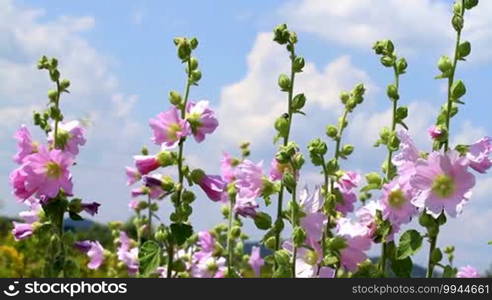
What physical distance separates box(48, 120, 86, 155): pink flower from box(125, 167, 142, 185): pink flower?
0.73 m

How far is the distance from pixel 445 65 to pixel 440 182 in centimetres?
41

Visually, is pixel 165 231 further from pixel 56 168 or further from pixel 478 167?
pixel 478 167

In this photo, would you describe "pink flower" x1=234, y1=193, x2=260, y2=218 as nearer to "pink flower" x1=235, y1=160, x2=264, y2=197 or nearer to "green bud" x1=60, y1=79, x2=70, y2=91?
"pink flower" x1=235, y1=160, x2=264, y2=197

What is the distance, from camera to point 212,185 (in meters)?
3.13

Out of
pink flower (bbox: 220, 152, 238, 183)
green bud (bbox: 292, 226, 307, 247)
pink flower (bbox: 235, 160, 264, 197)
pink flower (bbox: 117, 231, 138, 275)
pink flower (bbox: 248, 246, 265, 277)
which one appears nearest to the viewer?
green bud (bbox: 292, 226, 307, 247)

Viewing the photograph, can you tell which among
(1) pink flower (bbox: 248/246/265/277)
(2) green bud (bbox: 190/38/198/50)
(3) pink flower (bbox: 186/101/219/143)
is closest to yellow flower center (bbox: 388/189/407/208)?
(3) pink flower (bbox: 186/101/219/143)

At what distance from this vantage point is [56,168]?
10.4 ft

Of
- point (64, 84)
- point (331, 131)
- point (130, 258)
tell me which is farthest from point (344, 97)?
point (130, 258)

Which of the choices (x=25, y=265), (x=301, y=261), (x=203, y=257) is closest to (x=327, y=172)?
(x=301, y=261)

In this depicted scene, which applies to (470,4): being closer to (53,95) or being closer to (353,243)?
(353,243)

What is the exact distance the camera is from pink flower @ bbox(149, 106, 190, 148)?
308cm

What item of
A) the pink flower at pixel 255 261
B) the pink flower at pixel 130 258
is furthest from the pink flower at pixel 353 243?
the pink flower at pixel 130 258

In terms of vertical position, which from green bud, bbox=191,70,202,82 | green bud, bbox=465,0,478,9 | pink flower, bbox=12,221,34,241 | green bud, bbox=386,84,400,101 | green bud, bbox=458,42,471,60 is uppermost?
green bud, bbox=465,0,478,9

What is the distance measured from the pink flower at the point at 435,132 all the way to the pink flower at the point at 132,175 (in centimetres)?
158
